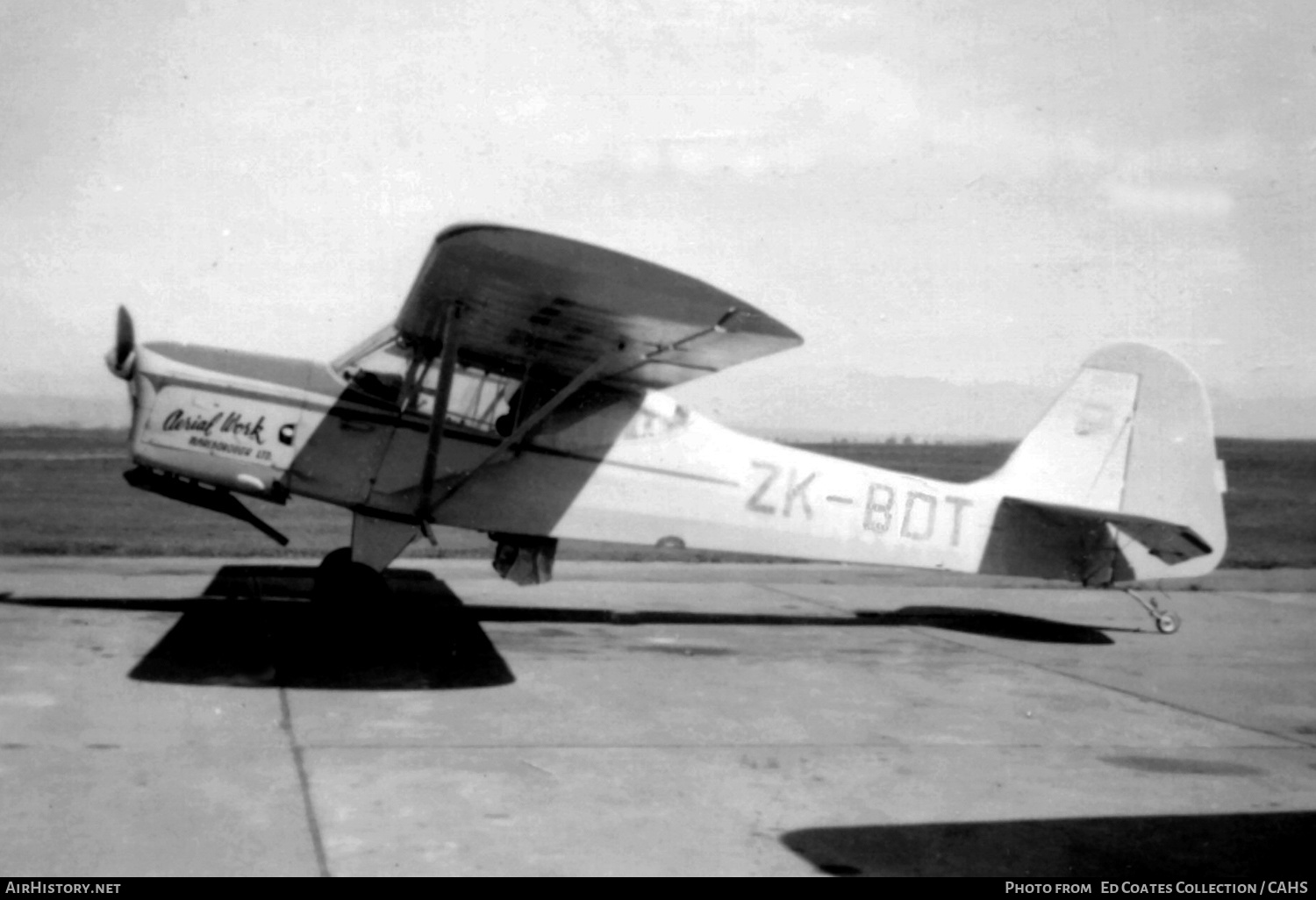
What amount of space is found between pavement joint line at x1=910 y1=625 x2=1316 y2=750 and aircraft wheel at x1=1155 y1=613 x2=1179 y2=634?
2.02 m

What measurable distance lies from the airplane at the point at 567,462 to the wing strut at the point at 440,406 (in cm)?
2

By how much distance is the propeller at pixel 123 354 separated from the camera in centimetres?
851

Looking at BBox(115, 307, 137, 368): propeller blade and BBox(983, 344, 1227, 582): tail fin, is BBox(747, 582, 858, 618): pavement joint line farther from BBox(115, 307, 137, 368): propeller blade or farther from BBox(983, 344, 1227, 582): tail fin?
BBox(115, 307, 137, 368): propeller blade

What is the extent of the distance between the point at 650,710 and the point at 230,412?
155 inches

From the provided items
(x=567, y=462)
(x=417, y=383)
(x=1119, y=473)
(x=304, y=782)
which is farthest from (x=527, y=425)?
(x=1119, y=473)

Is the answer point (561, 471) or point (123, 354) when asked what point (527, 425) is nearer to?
point (561, 471)

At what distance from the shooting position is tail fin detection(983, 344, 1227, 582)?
9891 millimetres

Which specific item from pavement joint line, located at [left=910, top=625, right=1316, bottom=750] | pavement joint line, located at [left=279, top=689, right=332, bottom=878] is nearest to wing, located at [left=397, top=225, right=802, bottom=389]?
pavement joint line, located at [left=279, top=689, right=332, bottom=878]

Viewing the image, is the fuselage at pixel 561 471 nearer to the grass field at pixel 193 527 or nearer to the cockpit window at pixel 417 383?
the cockpit window at pixel 417 383

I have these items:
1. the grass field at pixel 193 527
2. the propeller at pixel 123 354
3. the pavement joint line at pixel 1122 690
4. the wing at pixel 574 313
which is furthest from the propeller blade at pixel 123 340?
the pavement joint line at pixel 1122 690

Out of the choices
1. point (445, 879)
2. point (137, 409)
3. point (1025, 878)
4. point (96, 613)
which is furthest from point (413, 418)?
point (1025, 878)

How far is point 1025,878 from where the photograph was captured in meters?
4.05

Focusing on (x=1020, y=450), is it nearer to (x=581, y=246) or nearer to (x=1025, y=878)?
(x=581, y=246)

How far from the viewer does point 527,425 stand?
834 centimetres
